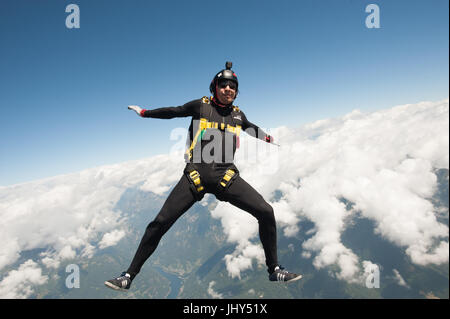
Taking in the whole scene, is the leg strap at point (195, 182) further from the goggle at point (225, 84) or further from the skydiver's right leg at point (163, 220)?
the goggle at point (225, 84)

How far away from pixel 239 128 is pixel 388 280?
26457 centimetres

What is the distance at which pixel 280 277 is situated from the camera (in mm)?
3811

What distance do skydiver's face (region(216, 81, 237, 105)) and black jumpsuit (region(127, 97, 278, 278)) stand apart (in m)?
0.17

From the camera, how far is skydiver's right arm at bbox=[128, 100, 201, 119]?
13.7 feet

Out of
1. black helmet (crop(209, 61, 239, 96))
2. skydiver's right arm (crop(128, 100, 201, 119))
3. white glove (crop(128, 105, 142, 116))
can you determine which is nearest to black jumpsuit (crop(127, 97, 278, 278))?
skydiver's right arm (crop(128, 100, 201, 119))

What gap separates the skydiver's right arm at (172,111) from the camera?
4.18 meters

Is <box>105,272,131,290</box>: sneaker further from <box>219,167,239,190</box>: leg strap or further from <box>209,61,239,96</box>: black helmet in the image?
<box>209,61,239,96</box>: black helmet

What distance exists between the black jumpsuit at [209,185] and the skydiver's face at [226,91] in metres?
0.17

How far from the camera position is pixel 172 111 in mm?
4242

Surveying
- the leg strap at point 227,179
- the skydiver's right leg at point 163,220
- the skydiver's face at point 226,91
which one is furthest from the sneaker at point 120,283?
the skydiver's face at point 226,91

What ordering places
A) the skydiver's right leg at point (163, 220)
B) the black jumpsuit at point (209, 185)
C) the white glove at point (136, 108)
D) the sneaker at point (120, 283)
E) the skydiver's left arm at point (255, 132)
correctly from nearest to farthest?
the sneaker at point (120, 283) < the skydiver's right leg at point (163, 220) < the black jumpsuit at point (209, 185) < the white glove at point (136, 108) < the skydiver's left arm at point (255, 132)

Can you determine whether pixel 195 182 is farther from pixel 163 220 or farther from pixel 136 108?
pixel 136 108

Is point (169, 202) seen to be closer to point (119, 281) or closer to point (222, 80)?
point (119, 281)
